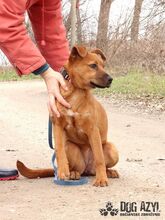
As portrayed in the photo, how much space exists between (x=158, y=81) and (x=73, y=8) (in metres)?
2.66

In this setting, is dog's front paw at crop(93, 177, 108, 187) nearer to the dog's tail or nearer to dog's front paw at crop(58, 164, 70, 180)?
dog's front paw at crop(58, 164, 70, 180)

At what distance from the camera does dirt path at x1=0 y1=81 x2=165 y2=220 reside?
4.03 m

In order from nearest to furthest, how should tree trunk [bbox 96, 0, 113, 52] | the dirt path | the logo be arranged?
the logo < the dirt path < tree trunk [bbox 96, 0, 113, 52]

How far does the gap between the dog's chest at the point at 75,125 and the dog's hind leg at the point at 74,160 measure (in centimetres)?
11

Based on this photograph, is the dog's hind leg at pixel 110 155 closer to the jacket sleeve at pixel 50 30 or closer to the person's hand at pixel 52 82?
the jacket sleeve at pixel 50 30

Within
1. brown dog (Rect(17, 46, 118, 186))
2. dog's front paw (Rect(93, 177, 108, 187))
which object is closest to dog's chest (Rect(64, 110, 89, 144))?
brown dog (Rect(17, 46, 118, 186))

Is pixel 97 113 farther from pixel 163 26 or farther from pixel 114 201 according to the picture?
pixel 163 26

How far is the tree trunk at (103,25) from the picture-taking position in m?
21.8

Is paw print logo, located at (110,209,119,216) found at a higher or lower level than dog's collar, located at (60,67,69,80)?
lower

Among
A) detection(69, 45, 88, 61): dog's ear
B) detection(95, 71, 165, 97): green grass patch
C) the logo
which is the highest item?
detection(69, 45, 88, 61): dog's ear

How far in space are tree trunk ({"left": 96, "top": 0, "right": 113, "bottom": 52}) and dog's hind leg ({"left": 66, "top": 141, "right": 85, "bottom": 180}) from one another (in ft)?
55.7

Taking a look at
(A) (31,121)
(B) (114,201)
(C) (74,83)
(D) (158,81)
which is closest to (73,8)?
(D) (158,81)

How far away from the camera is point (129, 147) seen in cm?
683

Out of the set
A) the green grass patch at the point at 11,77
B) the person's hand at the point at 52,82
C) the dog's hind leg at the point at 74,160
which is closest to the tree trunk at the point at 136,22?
the green grass patch at the point at 11,77
